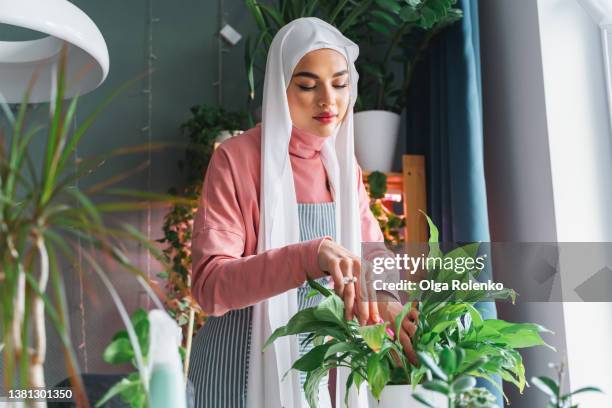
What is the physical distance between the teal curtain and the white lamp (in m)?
1.06

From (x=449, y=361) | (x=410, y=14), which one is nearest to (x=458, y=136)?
(x=410, y=14)

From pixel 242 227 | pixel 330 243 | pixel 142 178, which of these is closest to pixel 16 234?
pixel 330 243

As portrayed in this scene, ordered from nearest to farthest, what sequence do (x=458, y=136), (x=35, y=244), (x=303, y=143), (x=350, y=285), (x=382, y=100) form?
(x=35, y=244), (x=350, y=285), (x=303, y=143), (x=458, y=136), (x=382, y=100)

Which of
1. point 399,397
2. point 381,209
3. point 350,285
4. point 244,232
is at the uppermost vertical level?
point 381,209

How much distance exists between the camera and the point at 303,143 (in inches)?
52.4

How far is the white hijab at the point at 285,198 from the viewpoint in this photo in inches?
44.2

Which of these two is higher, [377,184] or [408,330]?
[377,184]

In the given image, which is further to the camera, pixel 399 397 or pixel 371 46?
pixel 371 46

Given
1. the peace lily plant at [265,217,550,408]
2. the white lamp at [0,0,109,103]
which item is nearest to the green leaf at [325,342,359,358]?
the peace lily plant at [265,217,550,408]

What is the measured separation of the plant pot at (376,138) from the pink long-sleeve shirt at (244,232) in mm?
1053

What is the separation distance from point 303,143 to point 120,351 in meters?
0.79

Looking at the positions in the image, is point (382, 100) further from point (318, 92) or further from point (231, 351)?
point (231, 351)

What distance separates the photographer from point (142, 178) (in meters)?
2.89

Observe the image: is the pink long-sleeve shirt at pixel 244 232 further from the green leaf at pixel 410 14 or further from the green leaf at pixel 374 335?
the green leaf at pixel 410 14
